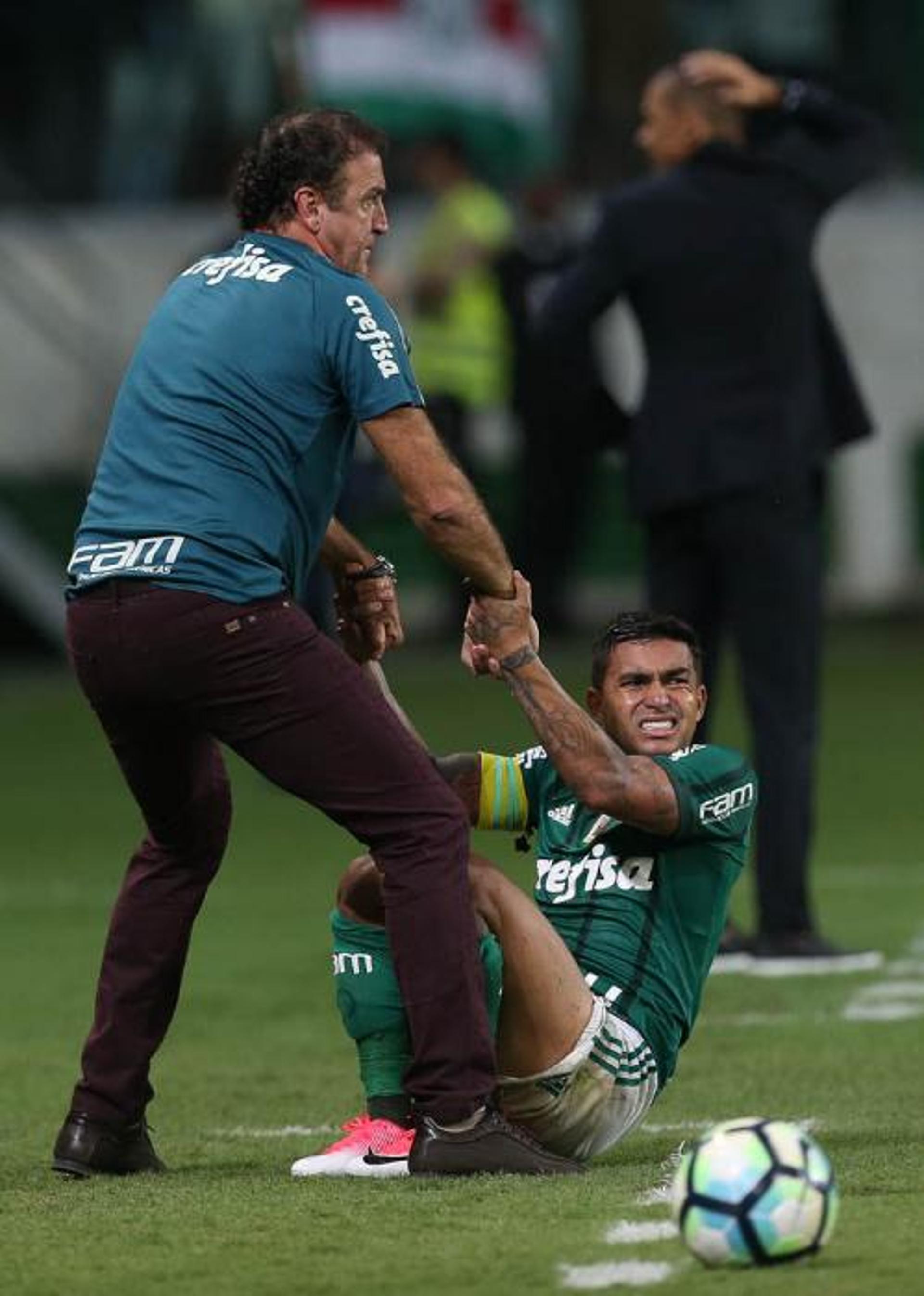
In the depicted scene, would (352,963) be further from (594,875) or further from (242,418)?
(242,418)

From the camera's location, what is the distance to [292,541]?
6879 mm

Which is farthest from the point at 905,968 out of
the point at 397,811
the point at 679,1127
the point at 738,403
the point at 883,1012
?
the point at 397,811

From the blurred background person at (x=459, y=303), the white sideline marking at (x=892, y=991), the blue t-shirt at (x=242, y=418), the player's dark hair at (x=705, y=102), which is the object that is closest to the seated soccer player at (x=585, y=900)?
the blue t-shirt at (x=242, y=418)

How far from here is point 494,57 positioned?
68.8ft

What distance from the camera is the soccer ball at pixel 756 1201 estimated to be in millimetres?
5777

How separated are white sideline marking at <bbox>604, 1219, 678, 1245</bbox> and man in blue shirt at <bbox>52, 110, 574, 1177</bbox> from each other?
0.61 metres

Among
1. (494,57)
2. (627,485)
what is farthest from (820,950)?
(494,57)

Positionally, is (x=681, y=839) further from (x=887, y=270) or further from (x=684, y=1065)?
(x=887, y=270)

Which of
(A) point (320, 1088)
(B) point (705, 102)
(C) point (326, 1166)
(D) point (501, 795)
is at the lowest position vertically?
(A) point (320, 1088)

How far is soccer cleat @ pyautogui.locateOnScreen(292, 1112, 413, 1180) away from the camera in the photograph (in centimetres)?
691

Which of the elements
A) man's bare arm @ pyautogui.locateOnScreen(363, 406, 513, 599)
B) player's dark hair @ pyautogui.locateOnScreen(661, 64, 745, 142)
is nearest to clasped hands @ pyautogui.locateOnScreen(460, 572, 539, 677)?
man's bare arm @ pyautogui.locateOnScreen(363, 406, 513, 599)

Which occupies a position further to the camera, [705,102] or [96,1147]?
[705,102]

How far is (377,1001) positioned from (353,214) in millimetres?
1533

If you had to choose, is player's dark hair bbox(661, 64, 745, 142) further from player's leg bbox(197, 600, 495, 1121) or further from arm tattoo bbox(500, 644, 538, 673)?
player's leg bbox(197, 600, 495, 1121)
